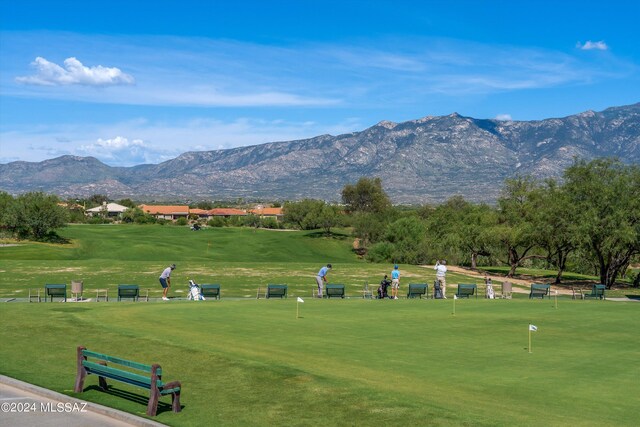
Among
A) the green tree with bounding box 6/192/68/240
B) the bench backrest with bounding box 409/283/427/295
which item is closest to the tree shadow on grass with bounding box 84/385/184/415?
the bench backrest with bounding box 409/283/427/295

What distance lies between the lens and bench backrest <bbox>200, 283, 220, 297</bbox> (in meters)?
39.9

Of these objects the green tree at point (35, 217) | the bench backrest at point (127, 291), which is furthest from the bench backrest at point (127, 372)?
the green tree at point (35, 217)

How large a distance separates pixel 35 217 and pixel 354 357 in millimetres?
93385

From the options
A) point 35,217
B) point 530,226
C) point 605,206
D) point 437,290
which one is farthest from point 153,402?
point 35,217

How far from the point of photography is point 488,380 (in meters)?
19.1

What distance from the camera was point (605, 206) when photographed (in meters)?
62.3

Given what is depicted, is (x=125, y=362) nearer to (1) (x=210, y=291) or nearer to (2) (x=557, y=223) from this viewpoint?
(1) (x=210, y=291)

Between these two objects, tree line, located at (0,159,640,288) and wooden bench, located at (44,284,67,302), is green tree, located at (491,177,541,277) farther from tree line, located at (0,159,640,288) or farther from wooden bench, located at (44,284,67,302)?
wooden bench, located at (44,284,67,302)

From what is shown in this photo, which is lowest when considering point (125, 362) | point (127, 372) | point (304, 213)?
point (127, 372)

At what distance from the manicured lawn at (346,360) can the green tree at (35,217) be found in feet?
251

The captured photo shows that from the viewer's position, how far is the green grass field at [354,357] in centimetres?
1535

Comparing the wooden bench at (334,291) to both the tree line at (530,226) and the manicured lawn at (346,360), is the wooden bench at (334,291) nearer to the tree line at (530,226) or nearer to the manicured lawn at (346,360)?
the manicured lawn at (346,360)

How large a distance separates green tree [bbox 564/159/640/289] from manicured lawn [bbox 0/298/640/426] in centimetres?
2806

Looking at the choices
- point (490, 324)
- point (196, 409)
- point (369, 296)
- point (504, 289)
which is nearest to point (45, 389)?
point (196, 409)
